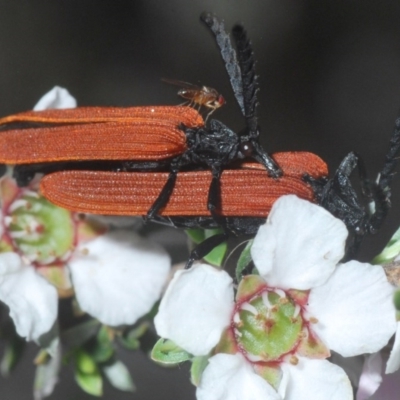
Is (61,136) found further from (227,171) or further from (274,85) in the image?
(274,85)

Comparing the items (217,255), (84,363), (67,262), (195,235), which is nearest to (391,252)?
(217,255)

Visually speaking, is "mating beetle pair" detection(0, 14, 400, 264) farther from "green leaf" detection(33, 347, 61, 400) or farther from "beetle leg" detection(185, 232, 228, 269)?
"green leaf" detection(33, 347, 61, 400)

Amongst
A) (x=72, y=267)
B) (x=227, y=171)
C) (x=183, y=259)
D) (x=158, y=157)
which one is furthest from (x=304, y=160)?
(x=72, y=267)

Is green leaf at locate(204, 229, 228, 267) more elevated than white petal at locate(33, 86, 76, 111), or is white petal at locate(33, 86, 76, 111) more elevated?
white petal at locate(33, 86, 76, 111)

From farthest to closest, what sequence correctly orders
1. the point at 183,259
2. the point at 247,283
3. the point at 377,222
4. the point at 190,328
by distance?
the point at 183,259 < the point at 377,222 < the point at 247,283 < the point at 190,328

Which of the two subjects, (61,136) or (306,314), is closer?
(306,314)

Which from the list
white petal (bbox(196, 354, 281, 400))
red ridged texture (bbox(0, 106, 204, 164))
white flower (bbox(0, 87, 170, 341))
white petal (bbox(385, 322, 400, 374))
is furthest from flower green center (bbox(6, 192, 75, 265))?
white petal (bbox(385, 322, 400, 374))

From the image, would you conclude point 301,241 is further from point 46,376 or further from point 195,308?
point 46,376
